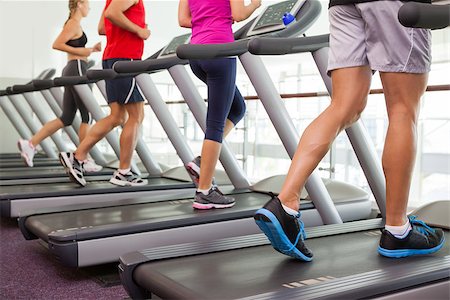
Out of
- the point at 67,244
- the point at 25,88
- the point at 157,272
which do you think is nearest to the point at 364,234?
the point at 157,272

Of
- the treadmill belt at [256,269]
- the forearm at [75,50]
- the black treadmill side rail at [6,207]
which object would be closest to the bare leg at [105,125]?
the black treadmill side rail at [6,207]

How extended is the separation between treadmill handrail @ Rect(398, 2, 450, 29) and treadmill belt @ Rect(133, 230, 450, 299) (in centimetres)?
76

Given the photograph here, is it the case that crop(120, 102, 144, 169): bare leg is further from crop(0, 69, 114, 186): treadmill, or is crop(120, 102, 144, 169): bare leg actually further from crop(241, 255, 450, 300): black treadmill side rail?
crop(241, 255, 450, 300): black treadmill side rail

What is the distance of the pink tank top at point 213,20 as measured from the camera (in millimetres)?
2545

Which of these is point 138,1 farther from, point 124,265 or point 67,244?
point 124,265

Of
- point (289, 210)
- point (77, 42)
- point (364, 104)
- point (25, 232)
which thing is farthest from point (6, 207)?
point (364, 104)

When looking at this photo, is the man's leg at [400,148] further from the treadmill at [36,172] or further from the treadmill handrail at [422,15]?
the treadmill at [36,172]

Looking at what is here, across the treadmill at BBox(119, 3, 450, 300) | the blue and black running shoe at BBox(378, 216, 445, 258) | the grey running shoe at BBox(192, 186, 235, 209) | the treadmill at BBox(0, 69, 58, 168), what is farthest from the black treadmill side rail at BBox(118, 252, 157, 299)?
→ the treadmill at BBox(0, 69, 58, 168)

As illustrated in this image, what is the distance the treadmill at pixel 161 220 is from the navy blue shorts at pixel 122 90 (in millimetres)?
249

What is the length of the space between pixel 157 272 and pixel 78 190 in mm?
2006

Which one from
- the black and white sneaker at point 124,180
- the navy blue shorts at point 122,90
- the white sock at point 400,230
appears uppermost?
the navy blue shorts at point 122,90

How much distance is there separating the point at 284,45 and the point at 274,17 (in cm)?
79

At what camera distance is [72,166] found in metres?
3.62

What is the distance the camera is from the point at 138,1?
11.4 ft
